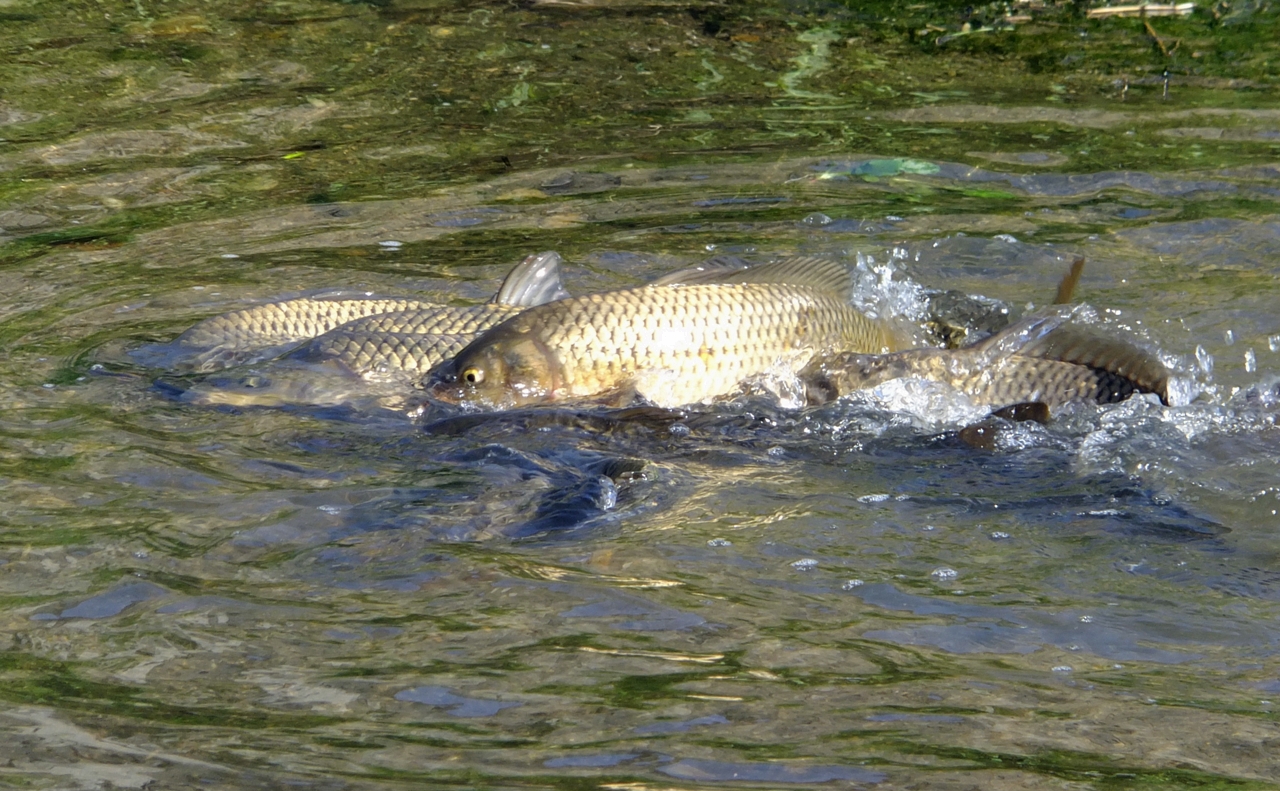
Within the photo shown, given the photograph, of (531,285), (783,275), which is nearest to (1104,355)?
(783,275)

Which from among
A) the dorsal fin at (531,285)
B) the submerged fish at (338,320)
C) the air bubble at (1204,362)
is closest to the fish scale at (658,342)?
the submerged fish at (338,320)

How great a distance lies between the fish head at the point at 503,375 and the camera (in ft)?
14.6

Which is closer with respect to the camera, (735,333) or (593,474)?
(593,474)

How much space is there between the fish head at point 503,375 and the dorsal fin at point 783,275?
480 mm

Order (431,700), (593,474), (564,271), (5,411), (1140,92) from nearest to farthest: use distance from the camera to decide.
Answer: (431,700)
(593,474)
(5,411)
(564,271)
(1140,92)

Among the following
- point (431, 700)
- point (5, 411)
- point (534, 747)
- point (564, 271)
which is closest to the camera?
point (534, 747)

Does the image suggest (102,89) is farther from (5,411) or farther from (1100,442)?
(1100,442)

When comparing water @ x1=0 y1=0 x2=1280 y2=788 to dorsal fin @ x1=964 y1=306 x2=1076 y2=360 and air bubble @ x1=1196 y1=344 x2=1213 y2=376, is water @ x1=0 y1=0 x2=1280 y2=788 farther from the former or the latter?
dorsal fin @ x1=964 y1=306 x2=1076 y2=360

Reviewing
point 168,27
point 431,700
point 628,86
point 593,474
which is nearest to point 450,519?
point 593,474

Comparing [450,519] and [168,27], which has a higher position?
[168,27]

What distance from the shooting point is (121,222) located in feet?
21.8

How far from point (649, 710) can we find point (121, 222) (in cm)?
486

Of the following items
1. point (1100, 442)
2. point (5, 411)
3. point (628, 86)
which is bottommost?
point (5, 411)

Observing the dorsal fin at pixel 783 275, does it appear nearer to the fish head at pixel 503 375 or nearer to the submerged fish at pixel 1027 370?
the submerged fish at pixel 1027 370
